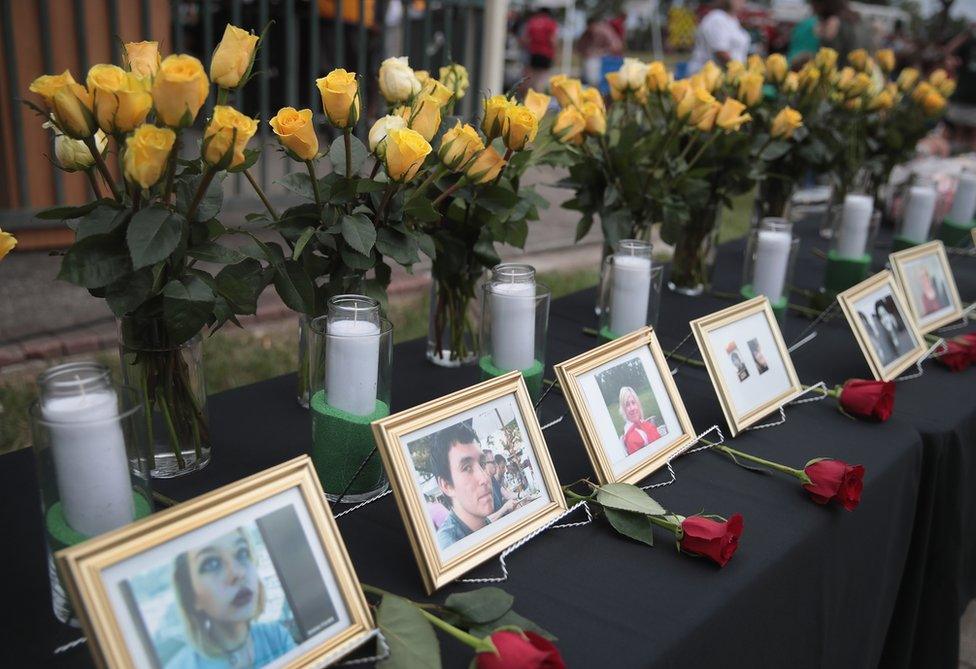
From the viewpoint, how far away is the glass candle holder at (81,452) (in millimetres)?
601

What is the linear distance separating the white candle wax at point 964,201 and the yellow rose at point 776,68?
61cm


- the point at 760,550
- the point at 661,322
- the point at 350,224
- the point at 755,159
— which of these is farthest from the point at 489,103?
the point at 755,159

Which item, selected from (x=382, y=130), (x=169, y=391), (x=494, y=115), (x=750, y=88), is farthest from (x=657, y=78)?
(x=169, y=391)

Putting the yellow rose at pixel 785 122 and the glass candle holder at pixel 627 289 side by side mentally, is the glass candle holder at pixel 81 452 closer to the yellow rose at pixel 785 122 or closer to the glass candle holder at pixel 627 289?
the glass candle holder at pixel 627 289

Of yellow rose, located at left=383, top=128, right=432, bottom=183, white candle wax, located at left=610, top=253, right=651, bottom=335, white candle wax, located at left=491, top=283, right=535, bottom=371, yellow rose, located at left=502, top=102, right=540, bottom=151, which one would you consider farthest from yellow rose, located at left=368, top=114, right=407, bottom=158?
white candle wax, located at left=610, top=253, right=651, bottom=335

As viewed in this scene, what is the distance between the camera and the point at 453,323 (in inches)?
47.2

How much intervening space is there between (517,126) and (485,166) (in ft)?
0.18

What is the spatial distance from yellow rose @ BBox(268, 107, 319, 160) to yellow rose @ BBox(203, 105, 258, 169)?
104mm

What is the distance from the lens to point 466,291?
1169 millimetres

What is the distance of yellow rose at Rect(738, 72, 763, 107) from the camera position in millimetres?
1612

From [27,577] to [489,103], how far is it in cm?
63

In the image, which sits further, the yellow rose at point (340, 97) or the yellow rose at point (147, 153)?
the yellow rose at point (340, 97)

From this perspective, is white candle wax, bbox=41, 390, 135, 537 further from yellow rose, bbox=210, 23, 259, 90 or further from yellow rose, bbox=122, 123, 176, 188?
yellow rose, bbox=210, 23, 259, 90

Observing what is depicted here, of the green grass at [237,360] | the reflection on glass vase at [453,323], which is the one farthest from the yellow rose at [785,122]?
the green grass at [237,360]
